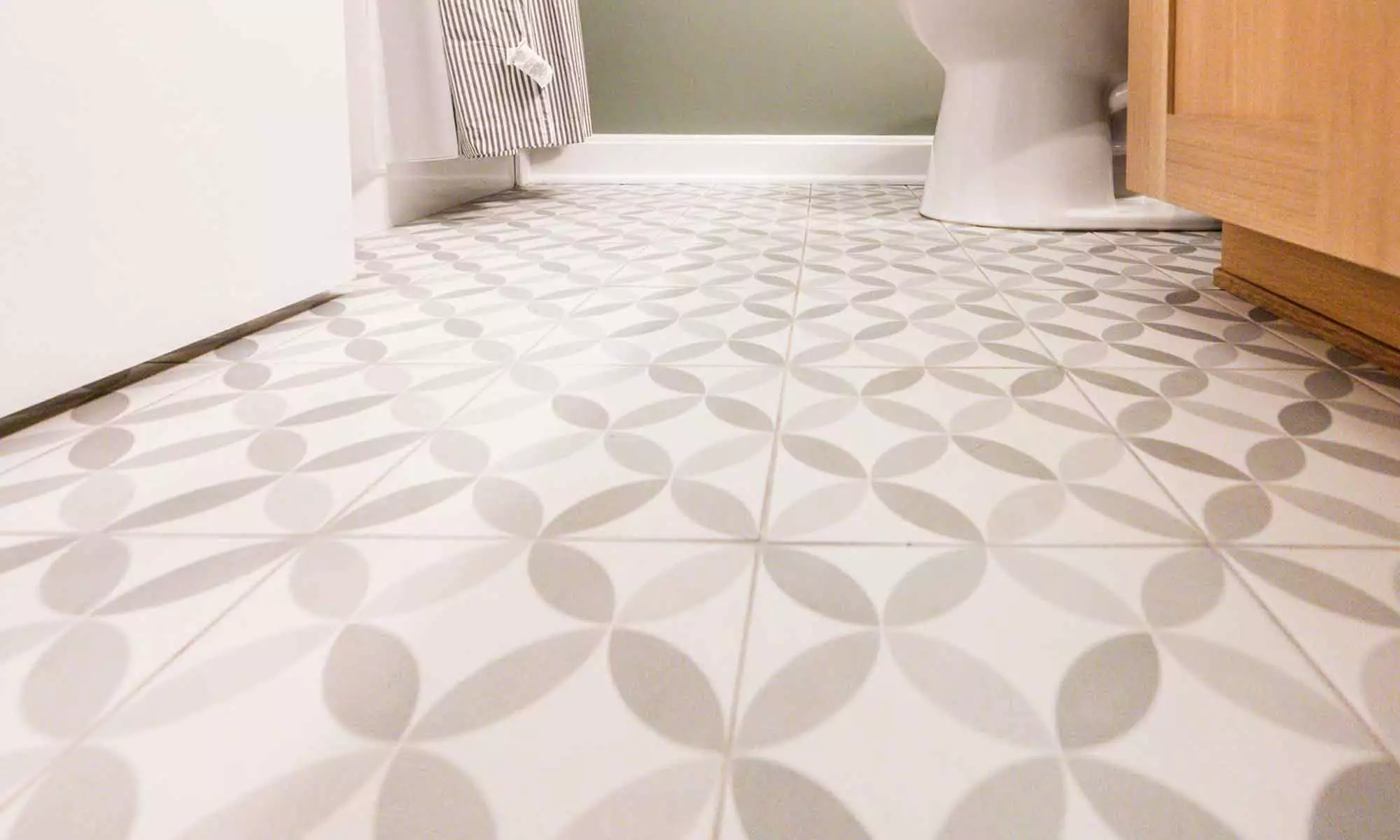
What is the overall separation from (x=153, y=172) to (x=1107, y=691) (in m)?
0.85

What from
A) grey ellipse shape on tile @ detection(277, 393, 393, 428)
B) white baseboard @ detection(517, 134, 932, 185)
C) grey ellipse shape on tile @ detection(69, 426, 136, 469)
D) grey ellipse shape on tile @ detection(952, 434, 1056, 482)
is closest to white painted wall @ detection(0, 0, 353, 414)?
grey ellipse shape on tile @ detection(69, 426, 136, 469)

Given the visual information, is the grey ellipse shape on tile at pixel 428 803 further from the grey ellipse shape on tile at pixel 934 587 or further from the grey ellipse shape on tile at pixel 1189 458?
the grey ellipse shape on tile at pixel 1189 458

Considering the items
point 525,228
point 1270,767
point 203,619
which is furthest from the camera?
point 525,228

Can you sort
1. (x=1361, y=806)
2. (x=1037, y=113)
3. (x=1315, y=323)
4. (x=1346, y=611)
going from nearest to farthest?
(x=1361, y=806) → (x=1346, y=611) → (x=1315, y=323) → (x=1037, y=113)

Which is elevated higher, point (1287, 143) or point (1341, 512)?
point (1287, 143)


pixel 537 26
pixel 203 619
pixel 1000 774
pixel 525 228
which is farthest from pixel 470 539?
pixel 537 26

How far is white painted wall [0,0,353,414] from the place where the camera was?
64cm

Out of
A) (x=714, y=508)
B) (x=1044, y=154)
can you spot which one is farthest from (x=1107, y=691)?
(x=1044, y=154)

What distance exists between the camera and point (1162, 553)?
47 centimetres

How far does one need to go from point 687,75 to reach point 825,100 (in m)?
0.38

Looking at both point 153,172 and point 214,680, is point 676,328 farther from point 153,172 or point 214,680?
point 214,680

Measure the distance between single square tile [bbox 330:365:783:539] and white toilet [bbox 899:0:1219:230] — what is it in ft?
3.21

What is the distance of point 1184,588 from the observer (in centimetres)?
44

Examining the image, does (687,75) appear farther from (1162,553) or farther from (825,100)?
(1162,553)
